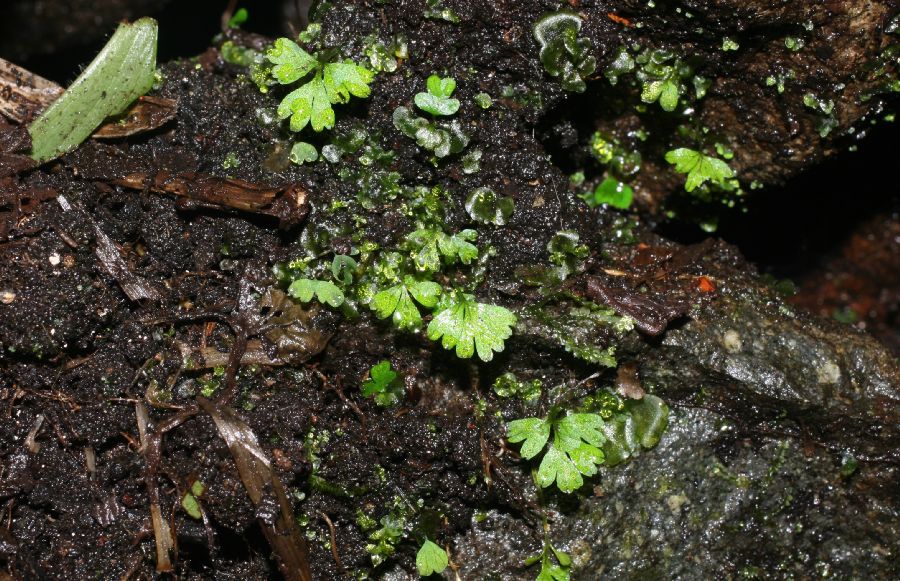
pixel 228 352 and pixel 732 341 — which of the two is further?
pixel 732 341

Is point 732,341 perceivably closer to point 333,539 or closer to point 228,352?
point 333,539

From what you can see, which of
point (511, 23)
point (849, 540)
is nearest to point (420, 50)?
point (511, 23)

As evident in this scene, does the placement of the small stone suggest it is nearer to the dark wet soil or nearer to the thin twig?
the dark wet soil

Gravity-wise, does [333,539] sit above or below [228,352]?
below

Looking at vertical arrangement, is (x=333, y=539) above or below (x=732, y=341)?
below

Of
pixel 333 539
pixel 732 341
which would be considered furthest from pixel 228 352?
pixel 732 341

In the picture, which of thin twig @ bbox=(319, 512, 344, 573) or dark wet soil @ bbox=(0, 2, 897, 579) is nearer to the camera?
dark wet soil @ bbox=(0, 2, 897, 579)

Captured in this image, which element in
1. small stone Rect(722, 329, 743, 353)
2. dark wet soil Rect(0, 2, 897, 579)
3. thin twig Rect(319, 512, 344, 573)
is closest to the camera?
dark wet soil Rect(0, 2, 897, 579)

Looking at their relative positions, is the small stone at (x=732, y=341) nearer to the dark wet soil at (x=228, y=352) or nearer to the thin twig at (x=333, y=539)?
the dark wet soil at (x=228, y=352)

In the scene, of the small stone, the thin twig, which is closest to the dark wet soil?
the thin twig

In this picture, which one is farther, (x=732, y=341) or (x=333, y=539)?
(x=732, y=341)

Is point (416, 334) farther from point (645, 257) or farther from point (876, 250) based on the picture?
point (876, 250)
